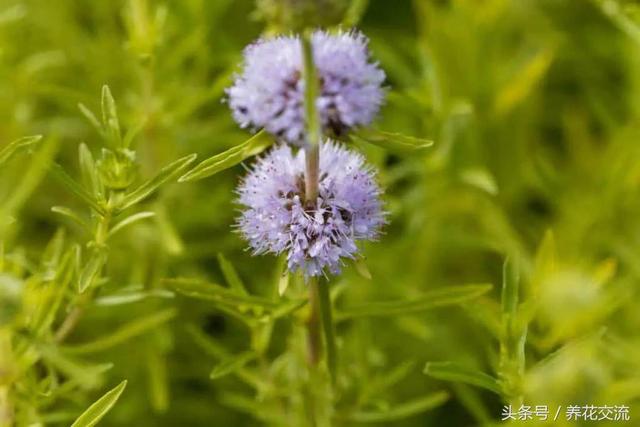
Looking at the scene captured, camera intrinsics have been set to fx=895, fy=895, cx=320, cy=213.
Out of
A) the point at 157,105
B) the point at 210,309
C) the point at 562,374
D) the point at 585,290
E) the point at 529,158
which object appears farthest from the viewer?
the point at 529,158

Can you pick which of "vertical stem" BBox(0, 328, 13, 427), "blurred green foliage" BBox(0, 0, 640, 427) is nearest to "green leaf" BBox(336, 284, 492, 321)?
"blurred green foliage" BBox(0, 0, 640, 427)

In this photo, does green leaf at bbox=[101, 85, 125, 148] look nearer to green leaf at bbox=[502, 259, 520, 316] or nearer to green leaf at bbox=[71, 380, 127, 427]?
green leaf at bbox=[71, 380, 127, 427]

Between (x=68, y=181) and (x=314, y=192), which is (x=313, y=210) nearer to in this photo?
(x=314, y=192)

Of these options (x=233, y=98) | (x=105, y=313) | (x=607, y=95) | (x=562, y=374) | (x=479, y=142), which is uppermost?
(x=607, y=95)

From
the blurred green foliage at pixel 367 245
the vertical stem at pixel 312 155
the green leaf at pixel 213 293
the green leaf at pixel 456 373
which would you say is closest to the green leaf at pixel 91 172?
the blurred green foliage at pixel 367 245

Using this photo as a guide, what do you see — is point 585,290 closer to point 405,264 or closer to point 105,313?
point 405,264

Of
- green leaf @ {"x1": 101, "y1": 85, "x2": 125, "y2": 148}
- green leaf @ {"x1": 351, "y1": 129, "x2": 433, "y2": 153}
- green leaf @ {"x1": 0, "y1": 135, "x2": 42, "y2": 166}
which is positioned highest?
green leaf @ {"x1": 101, "y1": 85, "x2": 125, "y2": 148}

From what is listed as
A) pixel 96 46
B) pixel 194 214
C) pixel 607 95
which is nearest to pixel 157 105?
pixel 194 214
